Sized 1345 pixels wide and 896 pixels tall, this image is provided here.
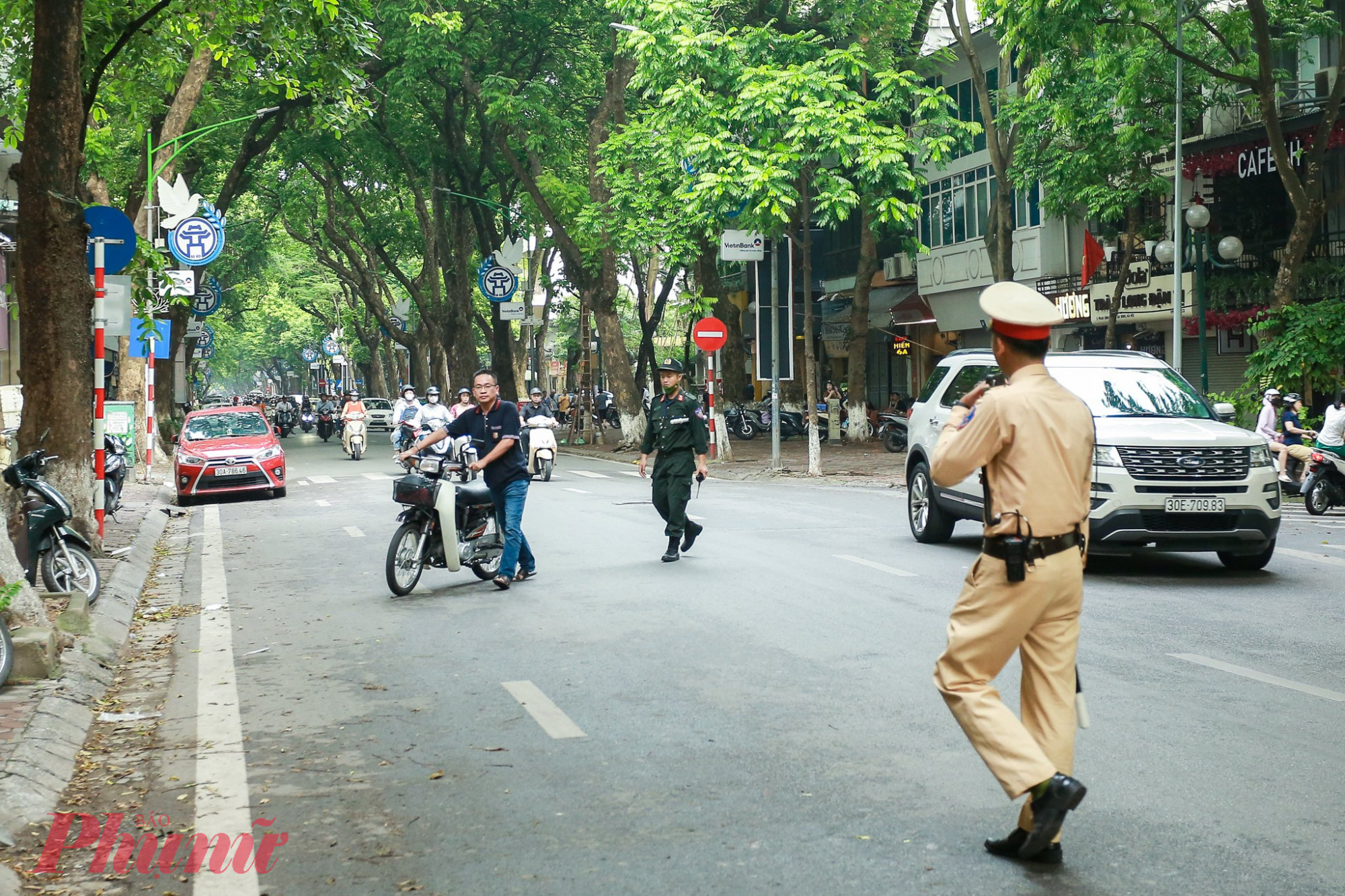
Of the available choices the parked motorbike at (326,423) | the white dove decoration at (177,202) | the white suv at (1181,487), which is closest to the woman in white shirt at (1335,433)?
the white suv at (1181,487)

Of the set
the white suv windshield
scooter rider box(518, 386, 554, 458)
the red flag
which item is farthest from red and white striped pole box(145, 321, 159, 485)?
the red flag

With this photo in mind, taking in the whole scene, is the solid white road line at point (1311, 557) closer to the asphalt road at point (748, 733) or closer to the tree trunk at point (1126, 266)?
the asphalt road at point (748, 733)

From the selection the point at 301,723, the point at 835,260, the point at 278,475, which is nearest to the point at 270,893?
the point at 301,723

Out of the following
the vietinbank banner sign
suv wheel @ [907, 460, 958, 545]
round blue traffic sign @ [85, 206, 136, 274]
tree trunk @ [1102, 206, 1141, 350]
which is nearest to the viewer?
round blue traffic sign @ [85, 206, 136, 274]

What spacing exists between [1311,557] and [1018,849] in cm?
986

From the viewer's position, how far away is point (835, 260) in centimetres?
4725

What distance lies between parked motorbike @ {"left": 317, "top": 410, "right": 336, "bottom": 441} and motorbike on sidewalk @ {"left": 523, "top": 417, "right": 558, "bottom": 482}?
93.8 ft

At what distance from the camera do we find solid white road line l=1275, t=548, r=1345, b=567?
41.9 feet

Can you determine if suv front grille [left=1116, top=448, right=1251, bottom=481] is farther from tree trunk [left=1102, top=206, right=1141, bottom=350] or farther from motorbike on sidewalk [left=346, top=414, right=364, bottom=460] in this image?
motorbike on sidewalk [left=346, top=414, right=364, bottom=460]

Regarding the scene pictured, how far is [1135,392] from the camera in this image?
1268 cm

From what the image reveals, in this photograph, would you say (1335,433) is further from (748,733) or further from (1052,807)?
(1052,807)

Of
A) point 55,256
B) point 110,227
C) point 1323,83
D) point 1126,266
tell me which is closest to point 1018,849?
point 55,256

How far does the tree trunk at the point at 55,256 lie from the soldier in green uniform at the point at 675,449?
4.95 meters

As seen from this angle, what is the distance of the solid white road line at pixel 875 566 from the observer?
38.6 ft
